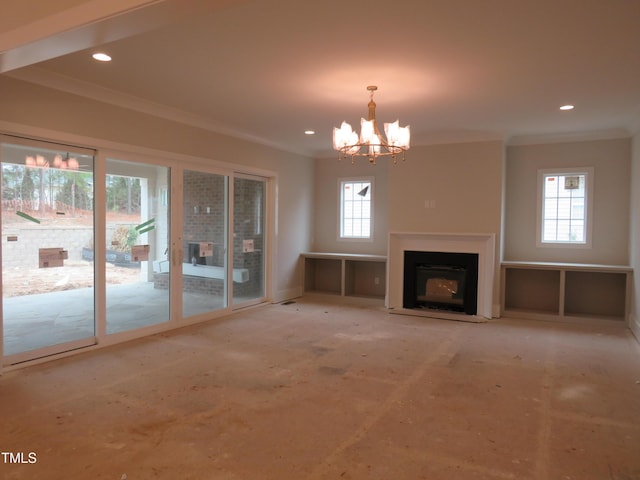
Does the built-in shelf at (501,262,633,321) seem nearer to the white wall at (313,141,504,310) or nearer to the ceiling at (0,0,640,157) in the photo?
the white wall at (313,141,504,310)

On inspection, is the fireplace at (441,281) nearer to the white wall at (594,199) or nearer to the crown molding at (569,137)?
the white wall at (594,199)

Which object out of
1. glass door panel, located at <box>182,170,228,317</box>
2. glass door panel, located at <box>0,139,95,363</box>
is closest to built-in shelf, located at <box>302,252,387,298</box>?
glass door panel, located at <box>182,170,228,317</box>

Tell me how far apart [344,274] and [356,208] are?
1.31 metres

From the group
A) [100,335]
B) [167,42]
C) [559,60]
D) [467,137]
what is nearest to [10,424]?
[100,335]

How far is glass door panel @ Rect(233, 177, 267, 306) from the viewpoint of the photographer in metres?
6.40

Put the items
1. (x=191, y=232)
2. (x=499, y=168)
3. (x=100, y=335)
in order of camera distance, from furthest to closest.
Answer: (x=499, y=168) < (x=191, y=232) < (x=100, y=335)

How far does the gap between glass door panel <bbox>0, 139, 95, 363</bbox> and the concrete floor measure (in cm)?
41

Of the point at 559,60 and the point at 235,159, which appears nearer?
the point at 559,60

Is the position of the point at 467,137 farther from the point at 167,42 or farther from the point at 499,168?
the point at 167,42

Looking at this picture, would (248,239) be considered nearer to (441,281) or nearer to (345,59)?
(441,281)

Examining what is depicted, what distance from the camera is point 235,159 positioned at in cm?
618

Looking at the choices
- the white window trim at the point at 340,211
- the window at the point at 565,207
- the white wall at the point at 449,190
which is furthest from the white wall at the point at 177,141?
the window at the point at 565,207

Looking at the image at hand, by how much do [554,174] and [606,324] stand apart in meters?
2.22

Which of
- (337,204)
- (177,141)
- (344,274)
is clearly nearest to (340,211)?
(337,204)
